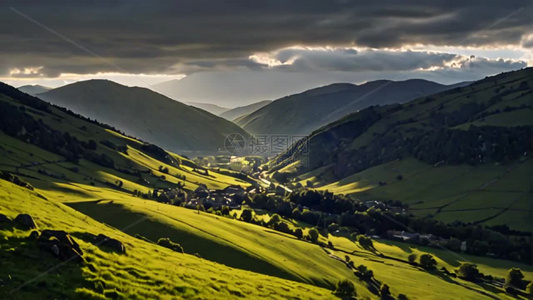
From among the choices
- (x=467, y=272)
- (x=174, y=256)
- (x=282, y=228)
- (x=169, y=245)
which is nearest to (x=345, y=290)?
(x=169, y=245)

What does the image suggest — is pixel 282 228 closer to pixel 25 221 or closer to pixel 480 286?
pixel 480 286

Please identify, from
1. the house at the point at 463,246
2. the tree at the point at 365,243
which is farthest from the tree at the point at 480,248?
the tree at the point at 365,243

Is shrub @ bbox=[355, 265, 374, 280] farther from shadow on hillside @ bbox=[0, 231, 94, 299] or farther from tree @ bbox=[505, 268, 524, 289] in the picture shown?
shadow on hillside @ bbox=[0, 231, 94, 299]

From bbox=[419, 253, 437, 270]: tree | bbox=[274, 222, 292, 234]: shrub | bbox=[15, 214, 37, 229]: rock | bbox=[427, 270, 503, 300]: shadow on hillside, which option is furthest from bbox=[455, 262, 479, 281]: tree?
bbox=[15, 214, 37, 229]: rock

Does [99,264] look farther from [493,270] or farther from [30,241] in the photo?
[493,270]

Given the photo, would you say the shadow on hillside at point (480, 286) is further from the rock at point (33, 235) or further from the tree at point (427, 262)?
the rock at point (33, 235)

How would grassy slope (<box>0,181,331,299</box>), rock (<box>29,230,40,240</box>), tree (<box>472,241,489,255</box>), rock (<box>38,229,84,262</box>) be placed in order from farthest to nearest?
tree (<box>472,241,489,255</box>) < rock (<box>29,230,40,240</box>) < rock (<box>38,229,84,262</box>) < grassy slope (<box>0,181,331,299</box>)
